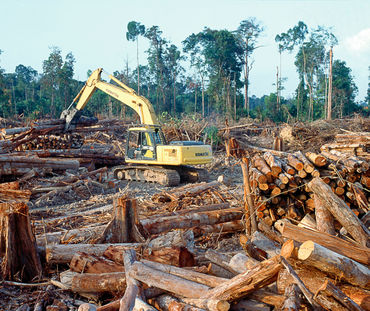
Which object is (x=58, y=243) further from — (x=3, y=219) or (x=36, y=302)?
(x=36, y=302)

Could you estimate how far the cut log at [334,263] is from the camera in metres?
3.13

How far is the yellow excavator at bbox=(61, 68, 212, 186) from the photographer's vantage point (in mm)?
12594

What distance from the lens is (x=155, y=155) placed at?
13.0 meters

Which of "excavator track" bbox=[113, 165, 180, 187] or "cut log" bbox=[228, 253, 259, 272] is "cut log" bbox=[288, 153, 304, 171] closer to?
"cut log" bbox=[228, 253, 259, 272]

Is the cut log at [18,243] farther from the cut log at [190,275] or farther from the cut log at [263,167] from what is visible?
the cut log at [263,167]

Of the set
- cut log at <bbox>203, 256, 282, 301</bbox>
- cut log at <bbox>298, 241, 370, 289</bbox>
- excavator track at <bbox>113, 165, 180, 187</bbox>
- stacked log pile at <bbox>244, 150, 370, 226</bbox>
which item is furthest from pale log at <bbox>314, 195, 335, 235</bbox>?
excavator track at <bbox>113, 165, 180, 187</bbox>

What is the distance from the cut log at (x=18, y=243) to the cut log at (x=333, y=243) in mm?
3143

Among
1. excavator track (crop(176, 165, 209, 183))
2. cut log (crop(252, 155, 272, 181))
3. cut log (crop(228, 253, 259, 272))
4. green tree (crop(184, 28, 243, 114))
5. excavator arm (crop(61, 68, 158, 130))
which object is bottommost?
excavator track (crop(176, 165, 209, 183))

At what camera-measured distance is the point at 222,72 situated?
44719 millimetres

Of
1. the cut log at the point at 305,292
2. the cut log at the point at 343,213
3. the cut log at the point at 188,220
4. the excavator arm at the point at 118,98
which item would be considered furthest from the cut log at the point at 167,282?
the excavator arm at the point at 118,98

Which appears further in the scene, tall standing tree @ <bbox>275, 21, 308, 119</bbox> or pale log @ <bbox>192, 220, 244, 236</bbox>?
tall standing tree @ <bbox>275, 21, 308, 119</bbox>

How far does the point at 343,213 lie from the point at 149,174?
378 inches

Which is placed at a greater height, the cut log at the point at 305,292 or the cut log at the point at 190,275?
the cut log at the point at 305,292

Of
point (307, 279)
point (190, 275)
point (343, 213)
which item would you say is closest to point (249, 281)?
Result: point (307, 279)
